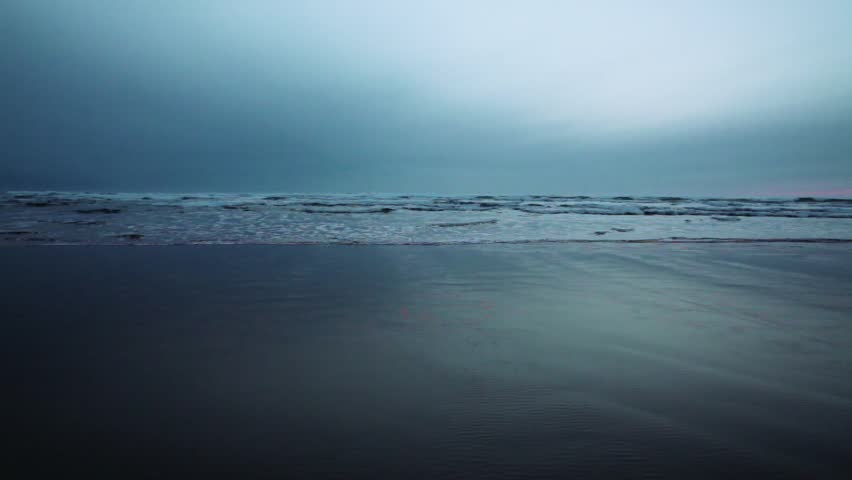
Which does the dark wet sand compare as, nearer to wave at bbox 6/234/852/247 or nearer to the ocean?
the ocean

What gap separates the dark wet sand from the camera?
5.55 ft

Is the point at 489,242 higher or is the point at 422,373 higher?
the point at 489,242

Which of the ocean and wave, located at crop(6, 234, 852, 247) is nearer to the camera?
the ocean

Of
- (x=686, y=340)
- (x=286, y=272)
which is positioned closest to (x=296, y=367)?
(x=686, y=340)

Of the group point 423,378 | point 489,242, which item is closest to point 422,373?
point 423,378

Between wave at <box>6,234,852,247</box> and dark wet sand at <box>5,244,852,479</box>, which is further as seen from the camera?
wave at <box>6,234,852,247</box>

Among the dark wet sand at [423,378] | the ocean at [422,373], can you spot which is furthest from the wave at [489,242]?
the dark wet sand at [423,378]

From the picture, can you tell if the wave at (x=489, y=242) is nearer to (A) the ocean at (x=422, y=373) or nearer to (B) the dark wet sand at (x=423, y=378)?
(A) the ocean at (x=422, y=373)

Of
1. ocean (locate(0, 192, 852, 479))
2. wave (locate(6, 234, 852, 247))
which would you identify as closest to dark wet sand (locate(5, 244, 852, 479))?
ocean (locate(0, 192, 852, 479))

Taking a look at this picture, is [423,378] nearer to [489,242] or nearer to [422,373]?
[422,373]

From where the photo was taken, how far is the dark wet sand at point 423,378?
1690mm

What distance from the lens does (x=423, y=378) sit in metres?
2.40

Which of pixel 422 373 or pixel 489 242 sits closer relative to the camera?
pixel 422 373

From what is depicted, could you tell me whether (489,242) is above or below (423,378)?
above
